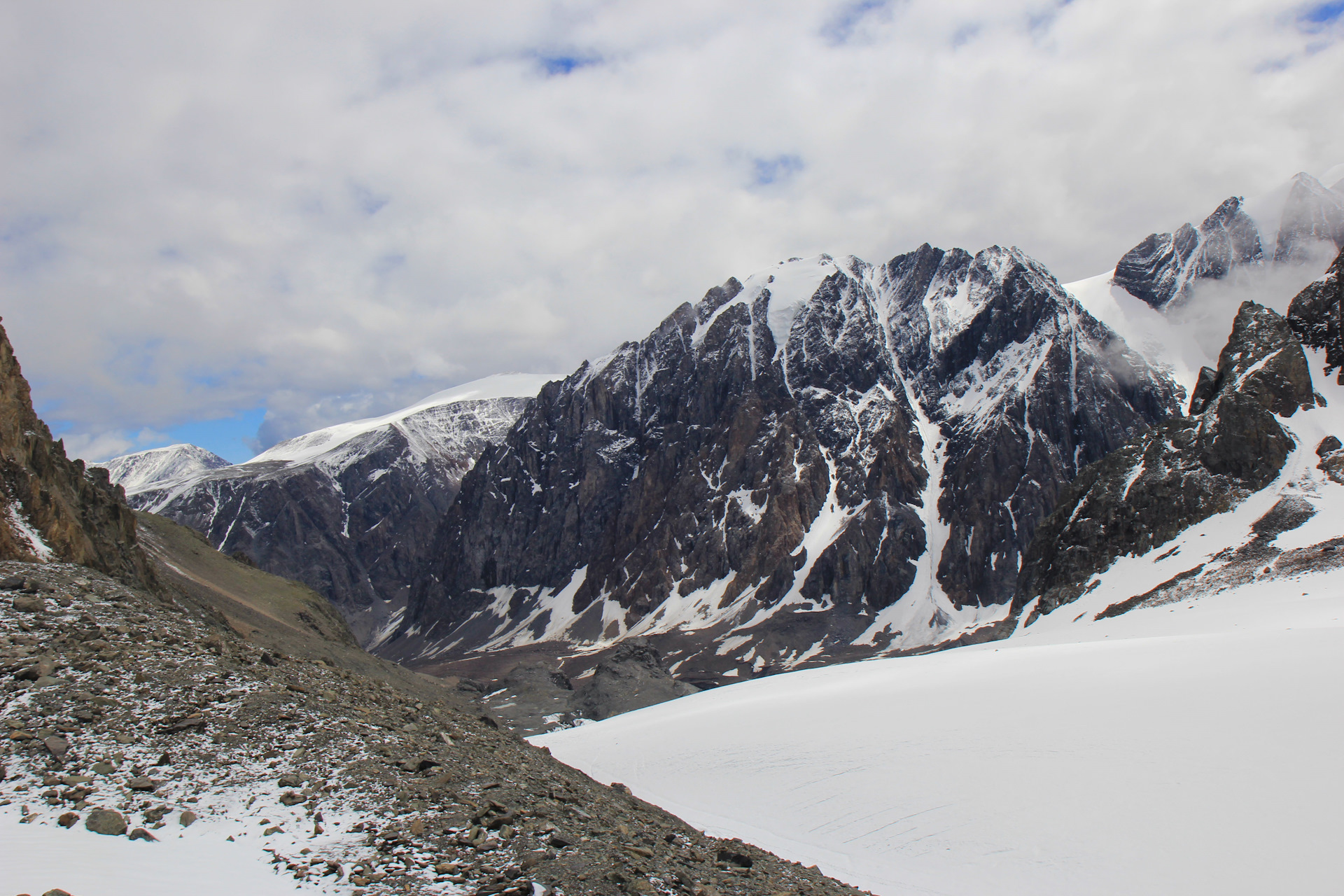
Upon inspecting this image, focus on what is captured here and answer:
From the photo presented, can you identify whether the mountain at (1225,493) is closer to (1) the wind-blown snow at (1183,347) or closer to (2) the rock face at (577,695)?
(2) the rock face at (577,695)

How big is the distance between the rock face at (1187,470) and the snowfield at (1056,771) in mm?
42223

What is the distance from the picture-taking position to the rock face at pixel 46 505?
21719 millimetres

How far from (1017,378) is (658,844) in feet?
603

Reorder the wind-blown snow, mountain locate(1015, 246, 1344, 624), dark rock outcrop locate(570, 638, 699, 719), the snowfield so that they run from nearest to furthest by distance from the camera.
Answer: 1. the snowfield
2. mountain locate(1015, 246, 1344, 624)
3. dark rock outcrop locate(570, 638, 699, 719)
4. the wind-blown snow

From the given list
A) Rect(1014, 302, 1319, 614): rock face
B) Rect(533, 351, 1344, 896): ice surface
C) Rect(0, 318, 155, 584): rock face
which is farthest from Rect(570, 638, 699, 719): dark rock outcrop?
Rect(0, 318, 155, 584): rock face

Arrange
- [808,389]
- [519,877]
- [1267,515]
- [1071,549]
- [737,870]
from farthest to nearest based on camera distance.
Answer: [808,389]
[1071,549]
[1267,515]
[737,870]
[519,877]

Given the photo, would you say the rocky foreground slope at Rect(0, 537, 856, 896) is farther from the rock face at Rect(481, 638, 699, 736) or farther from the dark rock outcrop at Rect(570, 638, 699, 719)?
the dark rock outcrop at Rect(570, 638, 699, 719)

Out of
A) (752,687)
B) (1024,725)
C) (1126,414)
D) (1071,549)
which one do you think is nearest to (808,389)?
(1126,414)

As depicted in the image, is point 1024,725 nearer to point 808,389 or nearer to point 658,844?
point 658,844

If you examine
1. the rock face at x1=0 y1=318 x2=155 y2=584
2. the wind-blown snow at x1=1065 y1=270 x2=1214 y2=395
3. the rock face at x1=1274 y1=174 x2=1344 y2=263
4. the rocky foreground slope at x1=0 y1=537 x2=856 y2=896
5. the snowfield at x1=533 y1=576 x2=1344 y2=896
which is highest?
the rock face at x1=1274 y1=174 x2=1344 y2=263

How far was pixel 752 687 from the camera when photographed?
37.1 m

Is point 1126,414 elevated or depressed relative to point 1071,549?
elevated

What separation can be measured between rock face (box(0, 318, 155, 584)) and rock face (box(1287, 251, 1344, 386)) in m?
94.1

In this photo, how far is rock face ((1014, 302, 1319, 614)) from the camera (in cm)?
6506
